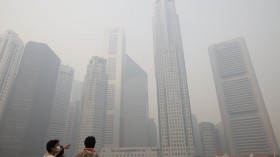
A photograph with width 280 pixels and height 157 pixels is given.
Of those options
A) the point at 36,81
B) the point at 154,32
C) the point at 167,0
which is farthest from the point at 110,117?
the point at 167,0

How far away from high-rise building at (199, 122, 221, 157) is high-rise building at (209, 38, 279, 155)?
93.1 ft

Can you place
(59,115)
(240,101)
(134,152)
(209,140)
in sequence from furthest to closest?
(209,140), (59,115), (240,101), (134,152)

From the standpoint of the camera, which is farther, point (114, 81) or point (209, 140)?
point (209, 140)

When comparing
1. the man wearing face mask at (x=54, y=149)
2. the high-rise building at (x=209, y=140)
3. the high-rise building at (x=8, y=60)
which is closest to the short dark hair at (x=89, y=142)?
the man wearing face mask at (x=54, y=149)

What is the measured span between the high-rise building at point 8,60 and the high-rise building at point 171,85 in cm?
8794

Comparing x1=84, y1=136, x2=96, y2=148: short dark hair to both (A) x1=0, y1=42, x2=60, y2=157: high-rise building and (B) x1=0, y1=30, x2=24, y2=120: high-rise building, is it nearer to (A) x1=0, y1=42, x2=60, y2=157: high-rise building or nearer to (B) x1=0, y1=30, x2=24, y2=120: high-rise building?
(A) x1=0, y1=42, x2=60, y2=157: high-rise building

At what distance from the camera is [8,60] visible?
4966 inches

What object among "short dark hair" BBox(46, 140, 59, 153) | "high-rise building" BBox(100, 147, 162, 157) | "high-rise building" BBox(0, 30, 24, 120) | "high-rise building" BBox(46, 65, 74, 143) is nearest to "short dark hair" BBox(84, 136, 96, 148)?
"short dark hair" BBox(46, 140, 59, 153)

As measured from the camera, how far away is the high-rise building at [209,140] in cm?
18300

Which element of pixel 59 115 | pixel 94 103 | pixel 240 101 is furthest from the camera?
pixel 59 115

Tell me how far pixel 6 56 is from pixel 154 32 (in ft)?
316

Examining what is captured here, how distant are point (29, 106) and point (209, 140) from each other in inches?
5629

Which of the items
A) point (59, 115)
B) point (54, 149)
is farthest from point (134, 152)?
point (54, 149)

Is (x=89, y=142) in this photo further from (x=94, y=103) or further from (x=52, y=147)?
(x=94, y=103)
